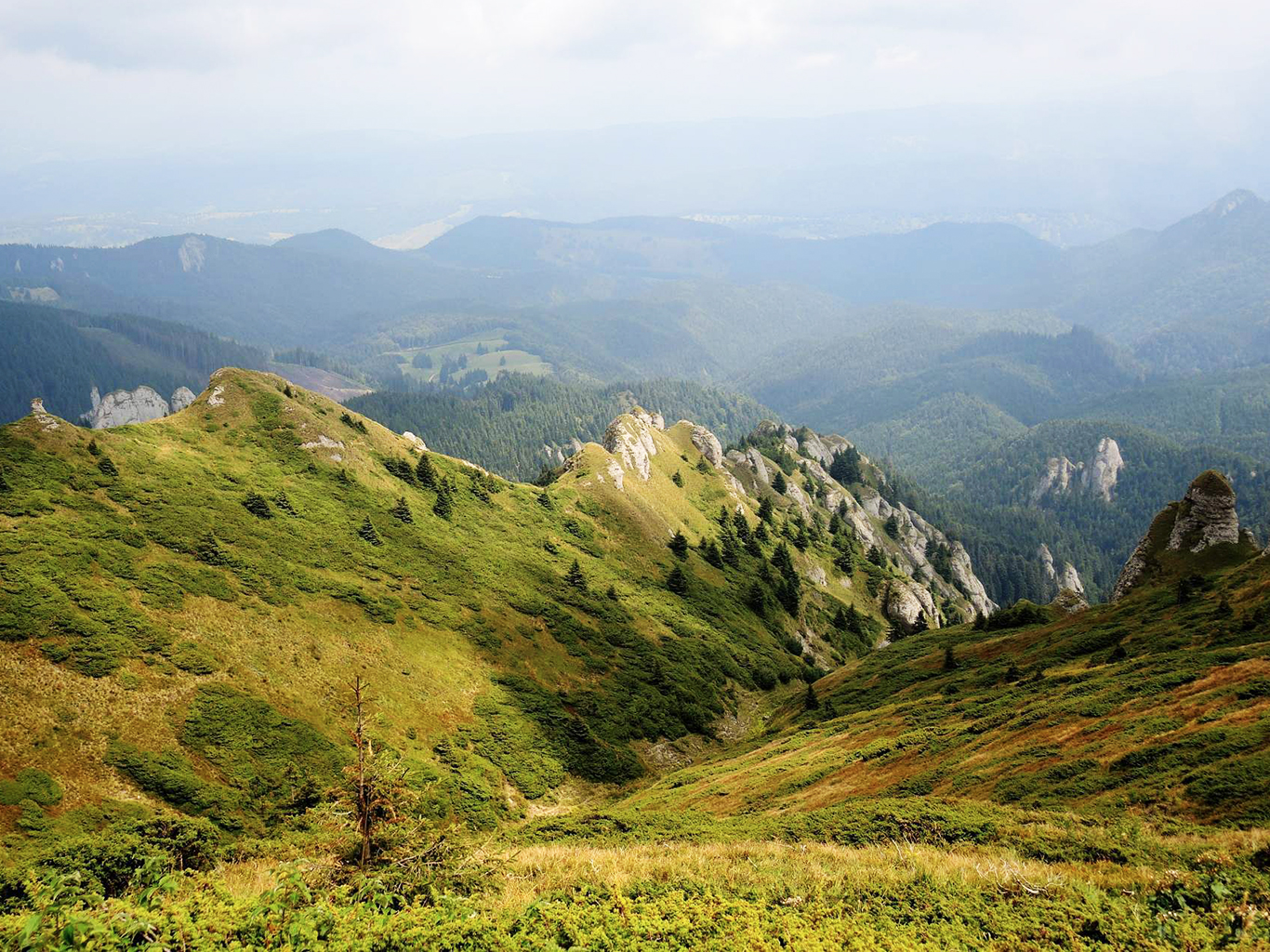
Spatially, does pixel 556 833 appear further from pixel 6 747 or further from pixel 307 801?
pixel 6 747

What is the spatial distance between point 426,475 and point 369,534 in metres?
21.1

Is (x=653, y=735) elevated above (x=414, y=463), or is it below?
below

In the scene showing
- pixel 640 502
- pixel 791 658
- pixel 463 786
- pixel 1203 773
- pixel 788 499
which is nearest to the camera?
pixel 1203 773

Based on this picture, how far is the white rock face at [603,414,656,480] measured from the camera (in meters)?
139

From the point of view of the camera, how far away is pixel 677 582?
112 meters

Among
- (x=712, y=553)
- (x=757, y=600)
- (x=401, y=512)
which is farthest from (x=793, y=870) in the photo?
(x=712, y=553)

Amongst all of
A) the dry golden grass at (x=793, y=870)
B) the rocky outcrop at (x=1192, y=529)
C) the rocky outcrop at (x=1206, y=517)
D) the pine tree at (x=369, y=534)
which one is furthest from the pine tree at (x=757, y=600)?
the dry golden grass at (x=793, y=870)

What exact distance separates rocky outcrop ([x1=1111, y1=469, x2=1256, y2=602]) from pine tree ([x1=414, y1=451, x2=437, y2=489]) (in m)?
88.7

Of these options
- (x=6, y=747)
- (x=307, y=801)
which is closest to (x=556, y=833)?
(x=307, y=801)

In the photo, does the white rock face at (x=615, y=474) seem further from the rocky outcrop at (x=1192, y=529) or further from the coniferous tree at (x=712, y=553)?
the rocky outcrop at (x=1192, y=529)

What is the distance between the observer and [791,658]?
112 meters

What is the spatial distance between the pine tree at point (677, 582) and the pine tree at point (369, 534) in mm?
47491

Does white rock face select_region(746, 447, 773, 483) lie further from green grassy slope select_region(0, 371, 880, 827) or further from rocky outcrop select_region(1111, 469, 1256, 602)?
rocky outcrop select_region(1111, 469, 1256, 602)

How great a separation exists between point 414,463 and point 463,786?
192 feet
